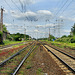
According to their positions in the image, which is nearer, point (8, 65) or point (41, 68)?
point (41, 68)

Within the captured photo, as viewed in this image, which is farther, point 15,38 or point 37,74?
point 15,38

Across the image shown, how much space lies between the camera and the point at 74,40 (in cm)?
4094

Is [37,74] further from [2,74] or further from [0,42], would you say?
[0,42]

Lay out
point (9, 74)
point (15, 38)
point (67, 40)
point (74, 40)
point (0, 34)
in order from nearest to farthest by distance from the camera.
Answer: point (9, 74)
point (0, 34)
point (74, 40)
point (67, 40)
point (15, 38)

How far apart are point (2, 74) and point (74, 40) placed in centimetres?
3921

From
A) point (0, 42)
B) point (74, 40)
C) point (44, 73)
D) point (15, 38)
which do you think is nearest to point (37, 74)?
point (44, 73)

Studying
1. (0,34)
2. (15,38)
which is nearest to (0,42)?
(0,34)

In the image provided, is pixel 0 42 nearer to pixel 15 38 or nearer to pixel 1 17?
pixel 1 17

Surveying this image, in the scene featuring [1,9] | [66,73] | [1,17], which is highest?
[1,9]

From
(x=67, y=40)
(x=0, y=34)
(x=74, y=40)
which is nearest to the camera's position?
(x=0, y=34)

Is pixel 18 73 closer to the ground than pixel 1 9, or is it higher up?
closer to the ground

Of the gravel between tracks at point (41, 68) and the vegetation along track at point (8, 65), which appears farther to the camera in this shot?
the vegetation along track at point (8, 65)

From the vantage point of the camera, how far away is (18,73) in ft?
19.0

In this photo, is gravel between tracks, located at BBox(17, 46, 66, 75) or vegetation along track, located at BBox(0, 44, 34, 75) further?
vegetation along track, located at BBox(0, 44, 34, 75)
